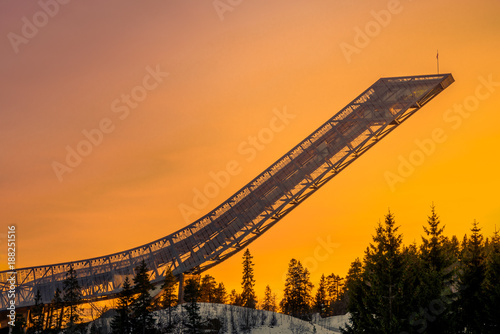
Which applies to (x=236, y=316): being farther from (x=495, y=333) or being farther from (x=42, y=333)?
(x=495, y=333)

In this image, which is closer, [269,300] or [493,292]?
[493,292]

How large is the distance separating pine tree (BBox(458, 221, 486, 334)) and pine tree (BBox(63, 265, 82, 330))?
125ft

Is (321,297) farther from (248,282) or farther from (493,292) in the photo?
(493,292)

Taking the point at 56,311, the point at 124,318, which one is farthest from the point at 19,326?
the point at 124,318

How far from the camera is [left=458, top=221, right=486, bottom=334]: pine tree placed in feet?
161

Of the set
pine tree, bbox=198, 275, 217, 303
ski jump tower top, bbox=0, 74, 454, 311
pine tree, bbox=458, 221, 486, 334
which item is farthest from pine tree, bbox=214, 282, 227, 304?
pine tree, bbox=458, 221, 486, 334

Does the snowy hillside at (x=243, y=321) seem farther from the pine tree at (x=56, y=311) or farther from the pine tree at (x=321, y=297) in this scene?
the pine tree at (x=321, y=297)

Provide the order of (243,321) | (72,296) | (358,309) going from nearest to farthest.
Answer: (358,309), (243,321), (72,296)

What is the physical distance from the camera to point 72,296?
65938 millimetres

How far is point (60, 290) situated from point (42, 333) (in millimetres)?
7071

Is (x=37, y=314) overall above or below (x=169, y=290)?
above

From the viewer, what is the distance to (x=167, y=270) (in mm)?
66875

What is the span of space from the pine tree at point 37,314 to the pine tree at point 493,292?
145 ft

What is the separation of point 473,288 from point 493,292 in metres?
2.84
